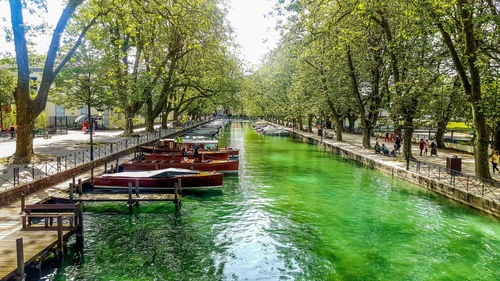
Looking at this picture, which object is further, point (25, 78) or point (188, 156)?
point (188, 156)

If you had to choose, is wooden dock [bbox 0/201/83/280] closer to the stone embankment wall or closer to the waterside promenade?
the waterside promenade

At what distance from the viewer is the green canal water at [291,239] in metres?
10.1

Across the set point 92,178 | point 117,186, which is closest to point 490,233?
point 117,186

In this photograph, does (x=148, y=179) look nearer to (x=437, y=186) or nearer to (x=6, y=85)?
(x=437, y=186)

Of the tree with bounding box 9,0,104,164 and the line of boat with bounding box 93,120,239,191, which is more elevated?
the tree with bounding box 9,0,104,164

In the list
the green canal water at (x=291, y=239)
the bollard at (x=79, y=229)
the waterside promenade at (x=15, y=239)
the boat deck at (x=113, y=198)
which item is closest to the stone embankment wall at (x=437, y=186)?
the green canal water at (x=291, y=239)

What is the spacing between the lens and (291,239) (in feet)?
41.4

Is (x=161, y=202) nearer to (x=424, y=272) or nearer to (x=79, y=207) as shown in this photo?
(x=79, y=207)

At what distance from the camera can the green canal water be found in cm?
1009

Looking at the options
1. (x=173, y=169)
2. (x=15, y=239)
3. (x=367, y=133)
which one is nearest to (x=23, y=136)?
(x=173, y=169)

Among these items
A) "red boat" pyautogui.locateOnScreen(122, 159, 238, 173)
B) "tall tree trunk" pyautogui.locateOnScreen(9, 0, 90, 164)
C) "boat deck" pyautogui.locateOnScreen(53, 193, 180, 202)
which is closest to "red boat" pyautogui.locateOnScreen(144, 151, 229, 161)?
"red boat" pyautogui.locateOnScreen(122, 159, 238, 173)

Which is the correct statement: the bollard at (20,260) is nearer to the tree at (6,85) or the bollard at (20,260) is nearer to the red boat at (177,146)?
the red boat at (177,146)

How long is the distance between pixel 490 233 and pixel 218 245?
11.7 m

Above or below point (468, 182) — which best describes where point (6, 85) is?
above
